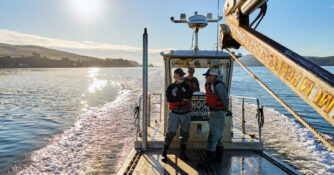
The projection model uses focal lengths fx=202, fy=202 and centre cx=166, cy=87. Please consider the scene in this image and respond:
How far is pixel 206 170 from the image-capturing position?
4211 mm

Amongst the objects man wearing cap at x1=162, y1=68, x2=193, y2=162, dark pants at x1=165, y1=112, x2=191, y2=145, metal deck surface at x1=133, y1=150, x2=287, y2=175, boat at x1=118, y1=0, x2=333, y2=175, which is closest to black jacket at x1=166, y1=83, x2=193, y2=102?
man wearing cap at x1=162, y1=68, x2=193, y2=162

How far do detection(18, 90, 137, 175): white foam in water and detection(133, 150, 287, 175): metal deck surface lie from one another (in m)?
2.53

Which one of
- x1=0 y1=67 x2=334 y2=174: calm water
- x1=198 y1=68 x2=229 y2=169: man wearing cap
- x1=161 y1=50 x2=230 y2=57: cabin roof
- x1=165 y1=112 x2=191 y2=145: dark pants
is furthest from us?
x1=0 y1=67 x2=334 y2=174: calm water

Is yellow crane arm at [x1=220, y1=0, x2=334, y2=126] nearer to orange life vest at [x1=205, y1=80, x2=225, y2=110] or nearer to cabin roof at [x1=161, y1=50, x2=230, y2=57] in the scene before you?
orange life vest at [x1=205, y1=80, x2=225, y2=110]

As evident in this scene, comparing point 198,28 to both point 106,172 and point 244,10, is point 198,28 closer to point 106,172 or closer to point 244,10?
point 244,10

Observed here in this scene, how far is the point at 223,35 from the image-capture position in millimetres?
3154

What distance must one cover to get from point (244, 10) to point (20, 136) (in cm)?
1151

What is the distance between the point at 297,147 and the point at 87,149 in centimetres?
933

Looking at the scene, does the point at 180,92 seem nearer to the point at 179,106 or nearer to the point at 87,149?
the point at 179,106

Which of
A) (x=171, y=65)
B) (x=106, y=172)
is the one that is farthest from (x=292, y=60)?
(x=106, y=172)

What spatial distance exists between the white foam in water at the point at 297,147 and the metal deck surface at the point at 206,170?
3.83 m

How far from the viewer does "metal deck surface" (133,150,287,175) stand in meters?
4.17

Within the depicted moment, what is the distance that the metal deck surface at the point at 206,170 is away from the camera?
4.17 meters

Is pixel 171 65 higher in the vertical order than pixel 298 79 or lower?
higher
